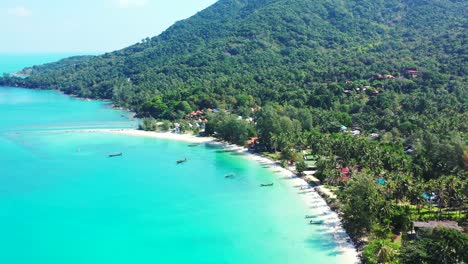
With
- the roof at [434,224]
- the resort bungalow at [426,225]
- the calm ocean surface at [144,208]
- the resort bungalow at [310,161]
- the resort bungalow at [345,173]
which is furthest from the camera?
the resort bungalow at [310,161]

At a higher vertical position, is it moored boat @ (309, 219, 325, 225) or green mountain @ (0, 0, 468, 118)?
green mountain @ (0, 0, 468, 118)

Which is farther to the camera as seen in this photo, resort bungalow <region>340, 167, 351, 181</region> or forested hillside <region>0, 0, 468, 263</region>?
resort bungalow <region>340, 167, 351, 181</region>

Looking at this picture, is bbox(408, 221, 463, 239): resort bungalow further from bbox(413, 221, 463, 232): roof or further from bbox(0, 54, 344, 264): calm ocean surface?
bbox(0, 54, 344, 264): calm ocean surface

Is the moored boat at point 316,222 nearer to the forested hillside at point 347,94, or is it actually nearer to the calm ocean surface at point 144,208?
the calm ocean surface at point 144,208

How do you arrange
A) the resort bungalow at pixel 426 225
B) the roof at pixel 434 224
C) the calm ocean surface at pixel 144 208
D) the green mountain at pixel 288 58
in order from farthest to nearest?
the green mountain at pixel 288 58 → the calm ocean surface at pixel 144 208 → the roof at pixel 434 224 → the resort bungalow at pixel 426 225

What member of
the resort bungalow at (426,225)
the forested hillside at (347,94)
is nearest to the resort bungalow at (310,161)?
the forested hillside at (347,94)

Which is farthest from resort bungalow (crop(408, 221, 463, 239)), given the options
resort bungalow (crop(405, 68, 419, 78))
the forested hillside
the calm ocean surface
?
resort bungalow (crop(405, 68, 419, 78))
